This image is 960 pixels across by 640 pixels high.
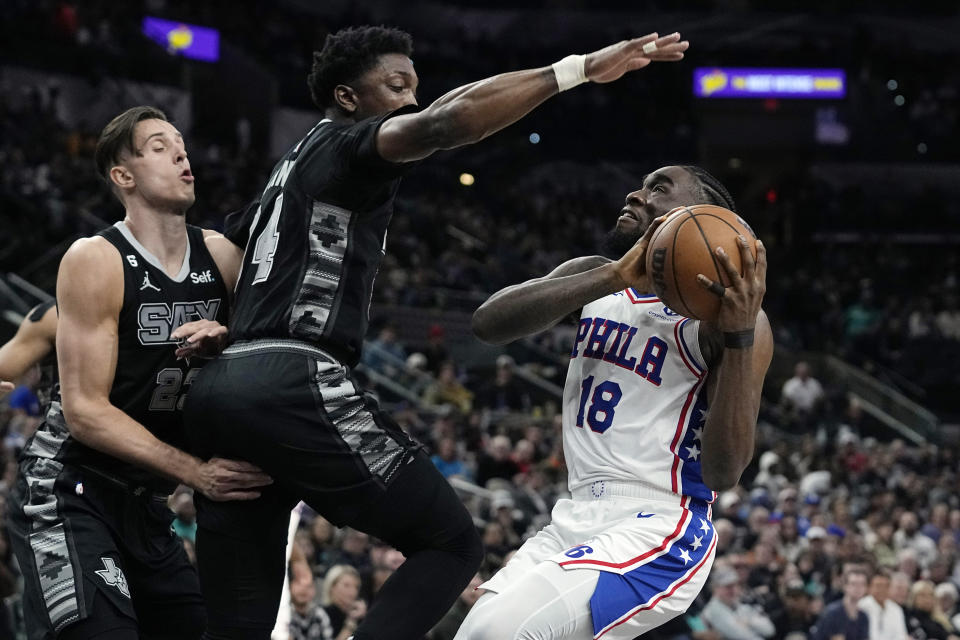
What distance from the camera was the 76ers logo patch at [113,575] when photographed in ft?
13.7

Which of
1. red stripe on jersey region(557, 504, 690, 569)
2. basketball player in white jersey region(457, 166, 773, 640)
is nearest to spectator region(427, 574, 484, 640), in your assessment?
basketball player in white jersey region(457, 166, 773, 640)

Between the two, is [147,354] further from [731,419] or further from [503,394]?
[503,394]

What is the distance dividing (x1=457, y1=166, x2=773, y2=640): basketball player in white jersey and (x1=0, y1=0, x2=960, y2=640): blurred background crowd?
3372 millimetres

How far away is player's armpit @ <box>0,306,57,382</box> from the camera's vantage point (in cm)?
506

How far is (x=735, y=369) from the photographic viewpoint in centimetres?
405

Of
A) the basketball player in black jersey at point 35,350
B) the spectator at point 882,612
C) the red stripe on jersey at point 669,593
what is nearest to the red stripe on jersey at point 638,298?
the red stripe on jersey at point 669,593

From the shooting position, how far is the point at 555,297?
4.21 metres

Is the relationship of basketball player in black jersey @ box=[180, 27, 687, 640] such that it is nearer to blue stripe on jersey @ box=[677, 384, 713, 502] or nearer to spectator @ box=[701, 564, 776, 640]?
blue stripe on jersey @ box=[677, 384, 713, 502]

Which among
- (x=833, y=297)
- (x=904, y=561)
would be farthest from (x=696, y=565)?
(x=833, y=297)

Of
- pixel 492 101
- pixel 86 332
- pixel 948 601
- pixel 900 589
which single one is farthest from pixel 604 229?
pixel 492 101

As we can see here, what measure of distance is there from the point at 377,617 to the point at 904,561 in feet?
30.0

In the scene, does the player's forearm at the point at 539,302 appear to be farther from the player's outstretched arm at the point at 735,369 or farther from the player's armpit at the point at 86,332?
the player's armpit at the point at 86,332

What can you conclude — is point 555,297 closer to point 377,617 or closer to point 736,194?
point 377,617

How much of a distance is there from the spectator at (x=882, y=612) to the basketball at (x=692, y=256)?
713 cm
